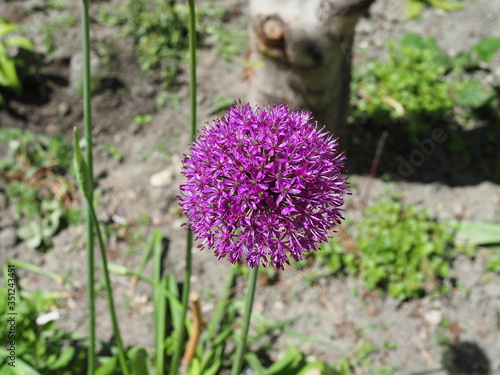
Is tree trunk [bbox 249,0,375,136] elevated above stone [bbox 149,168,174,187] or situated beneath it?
elevated above

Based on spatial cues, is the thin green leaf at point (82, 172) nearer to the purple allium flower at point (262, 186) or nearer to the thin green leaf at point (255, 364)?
the purple allium flower at point (262, 186)

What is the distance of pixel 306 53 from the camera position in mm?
3332

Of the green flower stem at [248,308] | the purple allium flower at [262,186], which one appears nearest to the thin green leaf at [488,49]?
the purple allium flower at [262,186]

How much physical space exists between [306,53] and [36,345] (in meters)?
2.35

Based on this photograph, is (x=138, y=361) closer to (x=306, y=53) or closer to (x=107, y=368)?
(x=107, y=368)

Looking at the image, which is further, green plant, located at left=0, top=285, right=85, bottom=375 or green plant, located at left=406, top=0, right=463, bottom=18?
green plant, located at left=406, top=0, right=463, bottom=18

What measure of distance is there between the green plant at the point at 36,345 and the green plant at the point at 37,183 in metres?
0.80

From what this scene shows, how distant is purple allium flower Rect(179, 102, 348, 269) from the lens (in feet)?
5.34

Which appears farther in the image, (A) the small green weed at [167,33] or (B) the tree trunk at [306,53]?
(A) the small green weed at [167,33]

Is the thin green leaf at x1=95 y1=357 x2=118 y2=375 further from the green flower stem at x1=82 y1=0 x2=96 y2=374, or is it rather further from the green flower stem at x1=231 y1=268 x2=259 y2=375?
the green flower stem at x1=231 y1=268 x2=259 y2=375

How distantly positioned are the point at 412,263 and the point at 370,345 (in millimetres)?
650

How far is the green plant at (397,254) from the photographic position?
3607mm

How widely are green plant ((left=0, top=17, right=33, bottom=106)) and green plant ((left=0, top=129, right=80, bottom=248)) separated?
1.45 ft

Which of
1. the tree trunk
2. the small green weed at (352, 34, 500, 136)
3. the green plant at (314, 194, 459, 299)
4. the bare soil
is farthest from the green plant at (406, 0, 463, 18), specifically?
the green plant at (314, 194, 459, 299)
